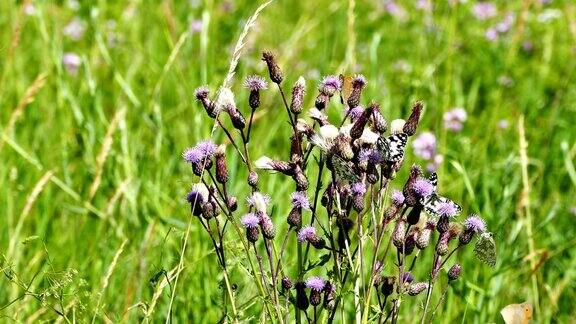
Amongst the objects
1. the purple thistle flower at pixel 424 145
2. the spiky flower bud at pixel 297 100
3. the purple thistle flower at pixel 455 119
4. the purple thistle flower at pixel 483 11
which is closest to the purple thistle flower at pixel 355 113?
the spiky flower bud at pixel 297 100

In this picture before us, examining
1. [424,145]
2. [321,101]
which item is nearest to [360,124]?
[321,101]

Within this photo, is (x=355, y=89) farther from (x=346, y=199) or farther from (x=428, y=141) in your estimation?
(x=428, y=141)

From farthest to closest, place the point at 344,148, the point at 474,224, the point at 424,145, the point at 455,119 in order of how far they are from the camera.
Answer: the point at 455,119, the point at 424,145, the point at 474,224, the point at 344,148

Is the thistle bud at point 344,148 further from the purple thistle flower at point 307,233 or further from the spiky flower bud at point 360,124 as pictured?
the purple thistle flower at point 307,233

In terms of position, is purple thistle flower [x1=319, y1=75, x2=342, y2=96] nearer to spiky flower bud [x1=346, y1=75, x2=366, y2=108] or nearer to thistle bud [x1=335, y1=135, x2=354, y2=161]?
spiky flower bud [x1=346, y1=75, x2=366, y2=108]

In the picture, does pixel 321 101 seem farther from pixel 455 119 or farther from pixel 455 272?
pixel 455 119

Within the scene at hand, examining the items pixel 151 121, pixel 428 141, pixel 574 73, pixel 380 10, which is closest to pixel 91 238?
pixel 151 121
